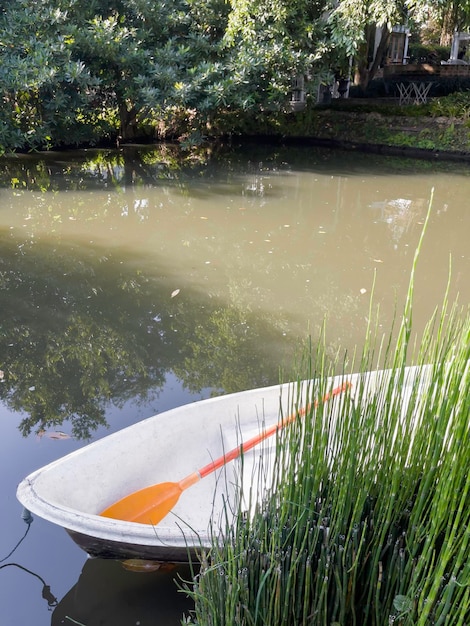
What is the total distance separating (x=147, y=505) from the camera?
2.23 metres

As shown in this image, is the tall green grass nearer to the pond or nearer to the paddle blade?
the pond

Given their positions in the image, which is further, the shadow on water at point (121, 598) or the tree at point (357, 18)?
the tree at point (357, 18)

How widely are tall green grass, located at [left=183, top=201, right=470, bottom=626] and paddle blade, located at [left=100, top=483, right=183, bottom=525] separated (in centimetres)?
71

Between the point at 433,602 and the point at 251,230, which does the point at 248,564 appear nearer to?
the point at 433,602

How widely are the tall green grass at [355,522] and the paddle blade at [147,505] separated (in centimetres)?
71

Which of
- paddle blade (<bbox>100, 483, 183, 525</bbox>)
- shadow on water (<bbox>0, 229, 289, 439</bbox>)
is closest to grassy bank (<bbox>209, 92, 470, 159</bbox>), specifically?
shadow on water (<bbox>0, 229, 289, 439</bbox>)

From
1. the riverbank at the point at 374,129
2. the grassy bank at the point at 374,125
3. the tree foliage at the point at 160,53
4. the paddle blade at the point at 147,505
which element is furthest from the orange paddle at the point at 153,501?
the grassy bank at the point at 374,125

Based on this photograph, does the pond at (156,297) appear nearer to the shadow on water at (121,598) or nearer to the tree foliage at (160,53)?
the shadow on water at (121,598)

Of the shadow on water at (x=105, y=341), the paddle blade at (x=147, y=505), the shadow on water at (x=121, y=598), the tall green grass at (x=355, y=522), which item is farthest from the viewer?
the shadow on water at (x=105, y=341)

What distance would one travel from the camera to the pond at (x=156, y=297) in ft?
7.29

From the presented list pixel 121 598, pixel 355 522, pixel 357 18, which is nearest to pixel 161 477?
pixel 121 598

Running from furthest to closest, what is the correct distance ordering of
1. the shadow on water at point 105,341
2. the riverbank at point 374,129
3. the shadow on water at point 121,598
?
the riverbank at point 374,129, the shadow on water at point 105,341, the shadow on water at point 121,598

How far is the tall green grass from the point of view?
4.47 feet

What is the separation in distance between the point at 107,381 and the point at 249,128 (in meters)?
12.5
